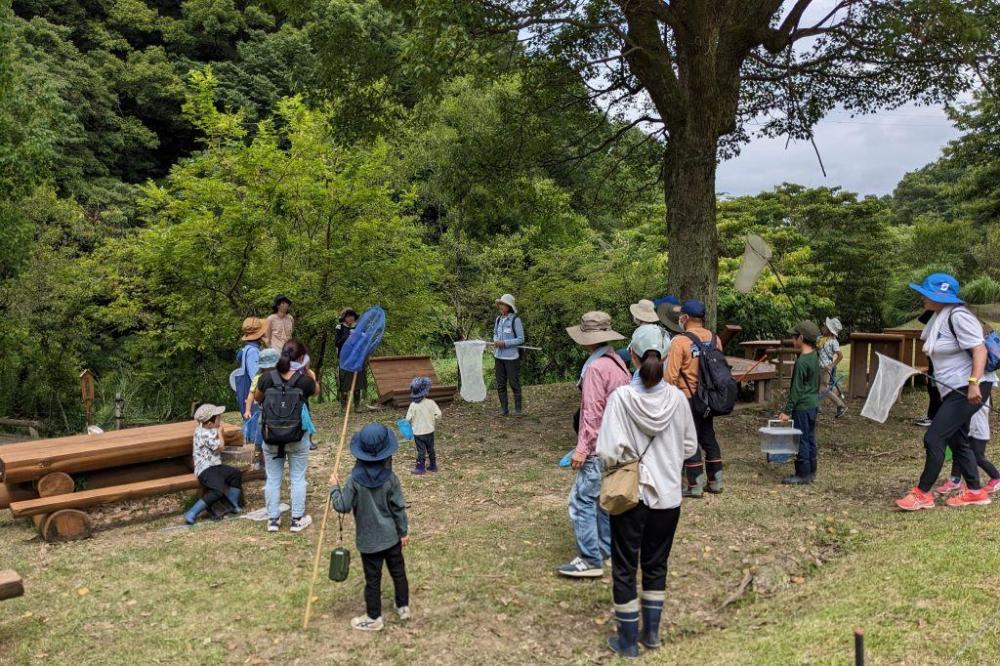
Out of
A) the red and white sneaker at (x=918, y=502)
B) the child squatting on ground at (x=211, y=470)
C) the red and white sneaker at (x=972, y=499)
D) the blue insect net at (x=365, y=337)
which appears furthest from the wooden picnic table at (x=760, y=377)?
the child squatting on ground at (x=211, y=470)

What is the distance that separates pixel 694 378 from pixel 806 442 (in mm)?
1828

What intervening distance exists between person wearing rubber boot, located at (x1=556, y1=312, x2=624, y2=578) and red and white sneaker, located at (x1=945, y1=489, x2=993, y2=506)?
120 inches

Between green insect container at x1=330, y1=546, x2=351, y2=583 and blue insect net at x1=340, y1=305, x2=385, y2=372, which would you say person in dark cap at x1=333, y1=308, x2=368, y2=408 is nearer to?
blue insect net at x1=340, y1=305, x2=385, y2=372

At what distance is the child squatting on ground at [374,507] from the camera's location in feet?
14.4

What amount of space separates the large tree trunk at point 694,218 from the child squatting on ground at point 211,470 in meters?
6.21

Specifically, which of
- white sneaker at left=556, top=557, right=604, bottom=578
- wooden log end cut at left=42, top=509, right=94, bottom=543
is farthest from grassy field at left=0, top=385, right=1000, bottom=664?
wooden log end cut at left=42, top=509, right=94, bottom=543

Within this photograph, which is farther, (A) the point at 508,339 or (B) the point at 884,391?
(A) the point at 508,339

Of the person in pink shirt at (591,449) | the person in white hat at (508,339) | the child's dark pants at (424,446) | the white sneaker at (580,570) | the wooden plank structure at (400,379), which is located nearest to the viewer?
the person in pink shirt at (591,449)

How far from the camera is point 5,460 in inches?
251

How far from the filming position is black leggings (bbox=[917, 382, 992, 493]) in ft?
18.5

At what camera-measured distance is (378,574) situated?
4.48m

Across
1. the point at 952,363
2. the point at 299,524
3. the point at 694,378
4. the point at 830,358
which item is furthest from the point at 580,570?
the point at 830,358

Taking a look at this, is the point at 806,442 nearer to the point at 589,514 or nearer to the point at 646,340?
the point at 589,514

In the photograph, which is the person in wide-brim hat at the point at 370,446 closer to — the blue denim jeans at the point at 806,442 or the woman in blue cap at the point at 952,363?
the woman in blue cap at the point at 952,363
